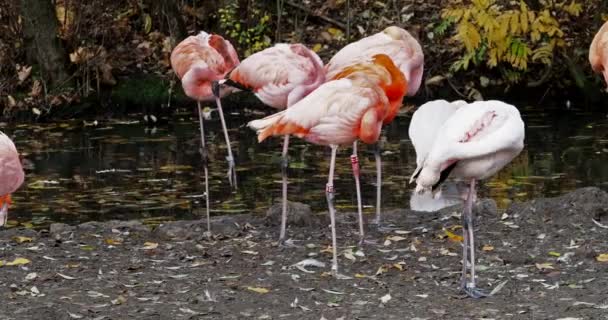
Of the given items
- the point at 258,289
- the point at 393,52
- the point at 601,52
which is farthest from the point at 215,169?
the point at 258,289

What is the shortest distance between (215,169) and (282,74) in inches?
115

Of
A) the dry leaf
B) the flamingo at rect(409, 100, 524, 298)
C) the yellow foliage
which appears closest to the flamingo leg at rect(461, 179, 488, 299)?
the flamingo at rect(409, 100, 524, 298)

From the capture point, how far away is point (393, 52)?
7441 millimetres

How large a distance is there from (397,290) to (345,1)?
901 cm

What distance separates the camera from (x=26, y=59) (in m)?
13.2

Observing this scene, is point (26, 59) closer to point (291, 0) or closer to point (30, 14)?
point (30, 14)

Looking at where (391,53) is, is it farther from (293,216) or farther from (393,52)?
(293,216)

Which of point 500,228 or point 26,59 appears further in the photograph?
point 26,59

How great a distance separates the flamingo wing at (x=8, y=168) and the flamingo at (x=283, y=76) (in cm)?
150

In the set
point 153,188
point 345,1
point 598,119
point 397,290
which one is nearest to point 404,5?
point 345,1

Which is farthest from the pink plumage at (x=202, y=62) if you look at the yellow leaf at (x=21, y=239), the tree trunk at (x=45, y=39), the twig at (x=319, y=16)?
the twig at (x=319, y=16)

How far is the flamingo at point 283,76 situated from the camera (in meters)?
6.84

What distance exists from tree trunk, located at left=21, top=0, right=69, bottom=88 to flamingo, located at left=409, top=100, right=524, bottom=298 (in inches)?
318

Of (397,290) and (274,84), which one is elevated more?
(274,84)
